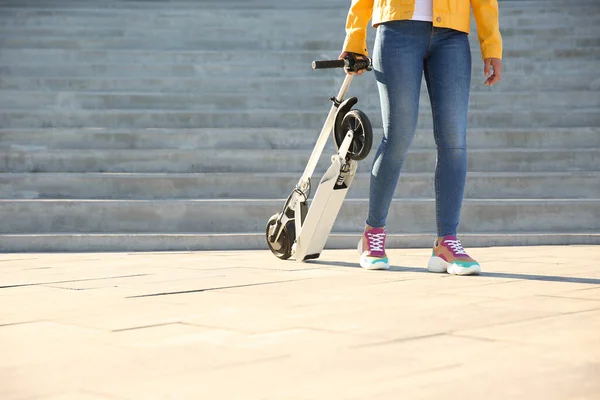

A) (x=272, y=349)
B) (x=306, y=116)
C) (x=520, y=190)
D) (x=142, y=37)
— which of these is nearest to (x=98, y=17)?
(x=142, y=37)

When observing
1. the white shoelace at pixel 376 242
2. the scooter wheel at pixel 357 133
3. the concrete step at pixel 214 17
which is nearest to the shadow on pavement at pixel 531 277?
the white shoelace at pixel 376 242

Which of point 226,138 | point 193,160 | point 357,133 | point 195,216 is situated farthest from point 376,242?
point 226,138

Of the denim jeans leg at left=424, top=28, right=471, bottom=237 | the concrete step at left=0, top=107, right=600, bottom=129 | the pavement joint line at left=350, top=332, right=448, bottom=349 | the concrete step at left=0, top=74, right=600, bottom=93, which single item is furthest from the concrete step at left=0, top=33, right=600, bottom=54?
the pavement joint line at left=350, top=332, right=448, bottom=349

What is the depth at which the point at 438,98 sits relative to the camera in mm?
3943

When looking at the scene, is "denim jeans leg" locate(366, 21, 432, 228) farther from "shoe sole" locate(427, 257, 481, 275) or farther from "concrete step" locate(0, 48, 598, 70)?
"concrete step" locate(0, 48, 598, 70)

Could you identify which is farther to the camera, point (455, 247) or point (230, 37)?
point (230, 37)

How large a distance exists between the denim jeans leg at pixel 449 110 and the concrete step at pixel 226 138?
2.73 m

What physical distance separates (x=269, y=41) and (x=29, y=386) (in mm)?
6912

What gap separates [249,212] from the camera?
5.68 metres

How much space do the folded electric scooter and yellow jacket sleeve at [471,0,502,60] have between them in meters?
0.48

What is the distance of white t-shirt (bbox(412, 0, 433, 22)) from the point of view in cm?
391

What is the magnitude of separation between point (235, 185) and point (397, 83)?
→ 7.61 feet

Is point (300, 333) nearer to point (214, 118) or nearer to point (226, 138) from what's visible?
point (226, 138)

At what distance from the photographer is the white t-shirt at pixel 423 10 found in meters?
3.91
